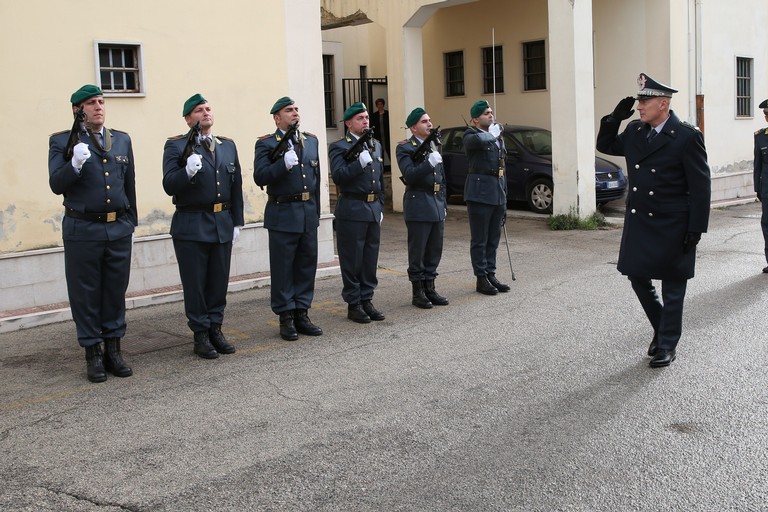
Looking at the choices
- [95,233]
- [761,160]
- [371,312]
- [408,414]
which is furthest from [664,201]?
[761,160]

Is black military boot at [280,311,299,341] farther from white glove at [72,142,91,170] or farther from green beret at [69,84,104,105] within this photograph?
A: green beret at [69,84,104,105]

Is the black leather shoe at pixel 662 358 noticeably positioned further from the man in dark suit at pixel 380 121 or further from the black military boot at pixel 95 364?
the man in dark suit at pixel 380 121

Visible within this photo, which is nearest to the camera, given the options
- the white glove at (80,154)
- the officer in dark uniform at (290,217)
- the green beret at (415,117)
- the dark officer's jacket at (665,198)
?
the white glove at (80,154)

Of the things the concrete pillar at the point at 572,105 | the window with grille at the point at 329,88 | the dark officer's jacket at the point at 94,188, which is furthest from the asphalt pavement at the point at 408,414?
the window with grille at the point at 329,88

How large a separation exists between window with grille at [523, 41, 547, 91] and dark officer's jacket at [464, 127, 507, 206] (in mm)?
10475

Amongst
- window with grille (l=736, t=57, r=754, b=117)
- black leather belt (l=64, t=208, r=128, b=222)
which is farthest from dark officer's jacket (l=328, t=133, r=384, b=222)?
window with grille (l=736, t=57, r=754, b=117)

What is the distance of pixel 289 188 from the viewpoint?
299 inches

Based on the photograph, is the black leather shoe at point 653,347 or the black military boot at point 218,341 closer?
the black leather shoe at point 653,347

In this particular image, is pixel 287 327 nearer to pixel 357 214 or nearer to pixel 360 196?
pixel 357 214

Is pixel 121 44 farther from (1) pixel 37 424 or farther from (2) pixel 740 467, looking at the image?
(2) pixel 740 467

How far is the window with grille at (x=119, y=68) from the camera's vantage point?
9086mm

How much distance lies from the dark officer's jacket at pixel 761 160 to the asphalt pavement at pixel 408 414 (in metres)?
2.16

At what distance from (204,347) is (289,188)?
4.95 feet

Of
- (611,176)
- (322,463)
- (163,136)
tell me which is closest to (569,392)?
(322,463)
